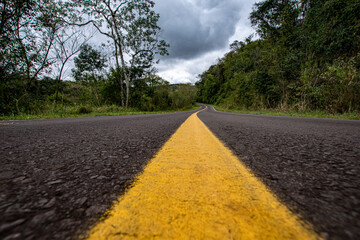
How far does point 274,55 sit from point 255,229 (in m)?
16.1

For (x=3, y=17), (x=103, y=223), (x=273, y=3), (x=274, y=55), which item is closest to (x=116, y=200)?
(x=103, y=223)

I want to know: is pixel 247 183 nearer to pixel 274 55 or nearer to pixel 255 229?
pixel 255 229

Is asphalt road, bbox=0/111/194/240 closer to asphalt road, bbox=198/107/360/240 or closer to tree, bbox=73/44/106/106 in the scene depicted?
asphalt road, bbox=198/107/360/240

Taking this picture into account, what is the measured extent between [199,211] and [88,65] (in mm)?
20797

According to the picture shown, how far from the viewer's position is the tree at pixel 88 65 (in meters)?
16.3

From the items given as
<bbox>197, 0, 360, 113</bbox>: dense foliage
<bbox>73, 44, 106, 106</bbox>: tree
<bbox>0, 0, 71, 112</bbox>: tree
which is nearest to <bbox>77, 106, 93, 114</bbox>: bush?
<bbox>0, 0, 71, 112</bbox>: tree

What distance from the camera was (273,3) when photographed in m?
13.6

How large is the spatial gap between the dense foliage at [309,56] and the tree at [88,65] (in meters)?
17.3

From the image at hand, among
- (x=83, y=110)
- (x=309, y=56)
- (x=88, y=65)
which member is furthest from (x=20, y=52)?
(x=309, y=56)

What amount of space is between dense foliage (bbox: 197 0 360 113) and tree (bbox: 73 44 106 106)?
17284mm

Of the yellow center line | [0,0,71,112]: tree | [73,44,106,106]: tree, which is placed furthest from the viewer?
[73,44,106,106]: tree

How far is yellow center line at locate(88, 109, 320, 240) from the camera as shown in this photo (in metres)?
0.38

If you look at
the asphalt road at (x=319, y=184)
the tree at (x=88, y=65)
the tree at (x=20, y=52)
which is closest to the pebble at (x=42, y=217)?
the asphalt road at (x=319, y=184)

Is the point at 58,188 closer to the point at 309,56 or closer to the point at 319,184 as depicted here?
the point at 319,184
